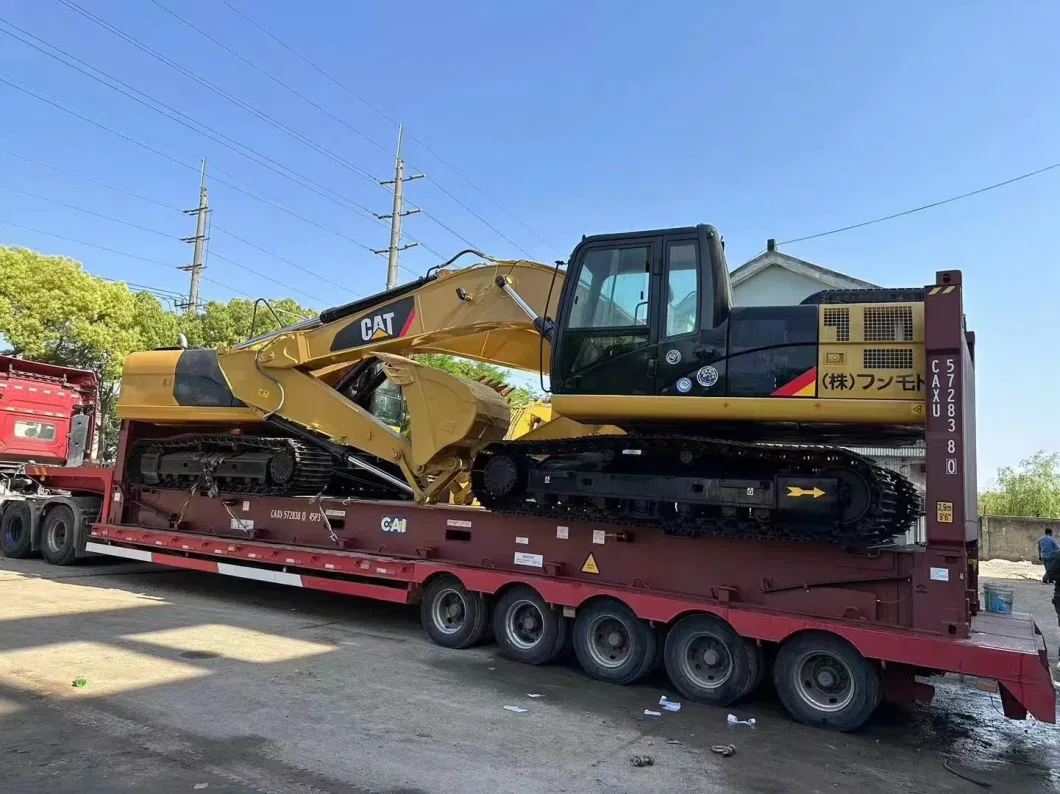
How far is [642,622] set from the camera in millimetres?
7039

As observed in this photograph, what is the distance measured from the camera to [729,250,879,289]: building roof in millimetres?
15604

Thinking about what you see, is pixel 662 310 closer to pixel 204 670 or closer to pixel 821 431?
pixel 821 431

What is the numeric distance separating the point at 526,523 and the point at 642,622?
1590 millimetres

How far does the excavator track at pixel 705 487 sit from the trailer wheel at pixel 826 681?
0.87 meters

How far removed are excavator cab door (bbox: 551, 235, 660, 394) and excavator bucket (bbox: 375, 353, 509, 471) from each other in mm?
1649

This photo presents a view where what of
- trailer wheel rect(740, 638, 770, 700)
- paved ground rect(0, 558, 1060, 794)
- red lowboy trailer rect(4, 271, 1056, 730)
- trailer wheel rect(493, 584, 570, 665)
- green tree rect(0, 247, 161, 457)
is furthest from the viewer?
green tree rect(0, 247, 161, 457)

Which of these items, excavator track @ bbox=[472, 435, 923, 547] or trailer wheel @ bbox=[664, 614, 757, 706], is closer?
excavator track @ bbox=[472, 435, 923, 547]

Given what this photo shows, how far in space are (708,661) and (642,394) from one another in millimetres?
2408

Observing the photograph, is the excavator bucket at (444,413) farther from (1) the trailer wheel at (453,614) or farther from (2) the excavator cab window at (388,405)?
(2) the excavator cab window at (388,405)

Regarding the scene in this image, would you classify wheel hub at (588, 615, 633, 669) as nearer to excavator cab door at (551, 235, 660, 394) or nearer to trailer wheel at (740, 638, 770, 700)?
trailer wheel at (740, 638, 770, 700)

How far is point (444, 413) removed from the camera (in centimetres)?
855

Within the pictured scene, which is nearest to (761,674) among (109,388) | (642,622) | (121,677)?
(642,622)

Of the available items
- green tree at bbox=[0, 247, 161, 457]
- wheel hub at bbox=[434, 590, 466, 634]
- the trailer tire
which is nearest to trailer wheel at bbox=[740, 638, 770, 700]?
wheel hub at bbox=[434, 590, 466, 634]

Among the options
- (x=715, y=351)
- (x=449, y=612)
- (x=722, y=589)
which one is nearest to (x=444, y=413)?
(x=449, y=612)
